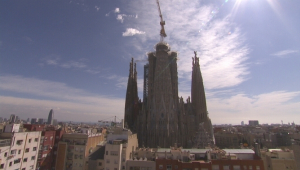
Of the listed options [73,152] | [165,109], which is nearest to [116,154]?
[73,152]

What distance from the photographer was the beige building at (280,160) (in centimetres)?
2969

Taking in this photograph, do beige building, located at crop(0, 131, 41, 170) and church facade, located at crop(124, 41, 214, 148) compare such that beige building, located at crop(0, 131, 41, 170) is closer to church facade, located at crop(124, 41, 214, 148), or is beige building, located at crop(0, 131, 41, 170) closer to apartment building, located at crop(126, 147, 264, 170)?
apartment building, located at crop(126, 147, 264, 170)

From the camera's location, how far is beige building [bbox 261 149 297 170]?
1169 inches

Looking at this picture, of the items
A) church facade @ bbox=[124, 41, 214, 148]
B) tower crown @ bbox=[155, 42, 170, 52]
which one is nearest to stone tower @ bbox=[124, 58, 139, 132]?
church facade @ bbox=[124, 41, 214, 148]

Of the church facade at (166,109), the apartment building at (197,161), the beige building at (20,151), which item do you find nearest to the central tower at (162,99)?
the church facade at (166,109)

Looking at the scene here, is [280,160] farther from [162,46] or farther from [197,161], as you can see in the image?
[162,46]

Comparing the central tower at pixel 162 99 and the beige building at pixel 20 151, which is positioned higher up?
the central tower at pixel 162 99

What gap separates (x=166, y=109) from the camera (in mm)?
55812

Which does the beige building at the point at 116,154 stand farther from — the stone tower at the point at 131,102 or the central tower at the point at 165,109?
the stone tower at the point at 131,102

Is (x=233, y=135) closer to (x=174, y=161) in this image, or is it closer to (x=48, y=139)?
(x=174, y=161)

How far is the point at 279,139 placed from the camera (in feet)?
261

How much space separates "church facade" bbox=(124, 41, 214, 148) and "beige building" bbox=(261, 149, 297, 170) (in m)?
16.2

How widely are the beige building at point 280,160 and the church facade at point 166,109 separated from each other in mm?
16167

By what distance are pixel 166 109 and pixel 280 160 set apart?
30238mm
